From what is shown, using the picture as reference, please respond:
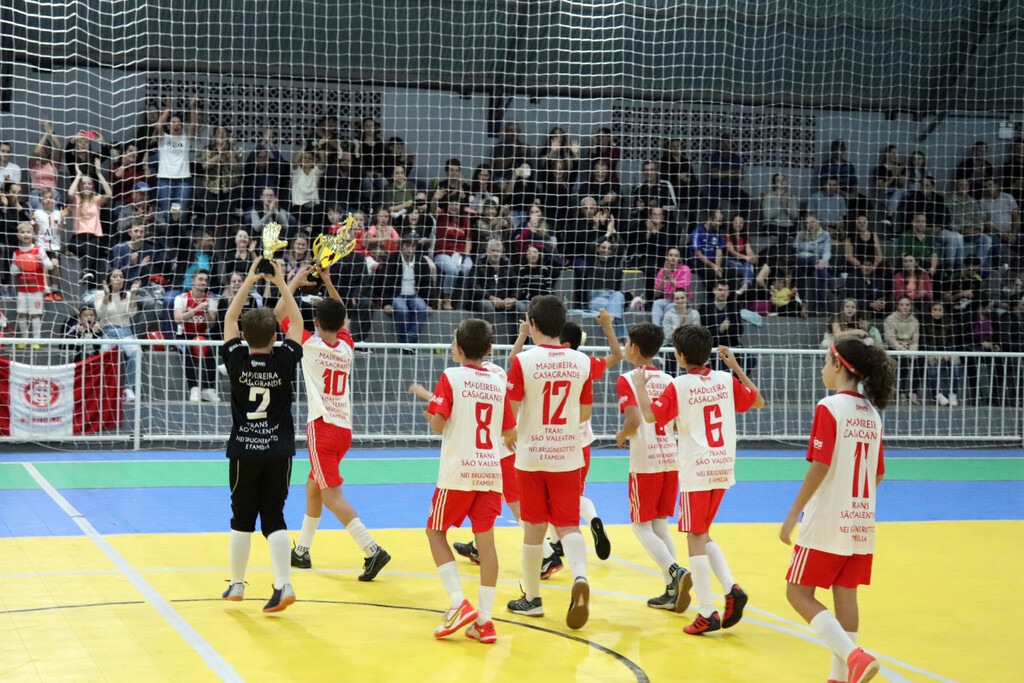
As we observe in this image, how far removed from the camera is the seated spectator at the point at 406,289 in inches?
616

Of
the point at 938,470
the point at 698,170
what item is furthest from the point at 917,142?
the point at 938,470

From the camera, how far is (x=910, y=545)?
29.6 ft

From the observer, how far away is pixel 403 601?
22.5 feet

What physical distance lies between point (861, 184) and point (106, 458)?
13.7 m

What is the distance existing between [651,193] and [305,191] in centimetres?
543

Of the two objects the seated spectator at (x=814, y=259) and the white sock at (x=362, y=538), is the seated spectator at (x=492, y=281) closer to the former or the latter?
the seated spectator at (x=814, y=259)

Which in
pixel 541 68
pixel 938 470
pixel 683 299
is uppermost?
pixel 541 68

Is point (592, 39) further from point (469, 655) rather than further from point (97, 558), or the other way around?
point (469, 655)

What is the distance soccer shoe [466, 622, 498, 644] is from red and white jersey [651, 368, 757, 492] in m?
1.41

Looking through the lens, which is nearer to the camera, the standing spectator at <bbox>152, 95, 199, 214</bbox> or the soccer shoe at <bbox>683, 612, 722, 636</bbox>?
the soccer shoe at <bbox>683, 612, 722, 636</bbox>

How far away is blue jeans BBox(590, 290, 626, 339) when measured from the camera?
16078 millimetres

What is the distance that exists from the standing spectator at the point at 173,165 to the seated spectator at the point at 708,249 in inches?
308

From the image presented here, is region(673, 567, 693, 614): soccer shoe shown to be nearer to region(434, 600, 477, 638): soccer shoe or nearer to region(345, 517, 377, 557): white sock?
region(434, 600, 477, 638): soccer shoe

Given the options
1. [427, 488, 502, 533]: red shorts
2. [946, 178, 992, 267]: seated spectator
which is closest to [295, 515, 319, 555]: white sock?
[427, 488, 502, 533]: red shorts
